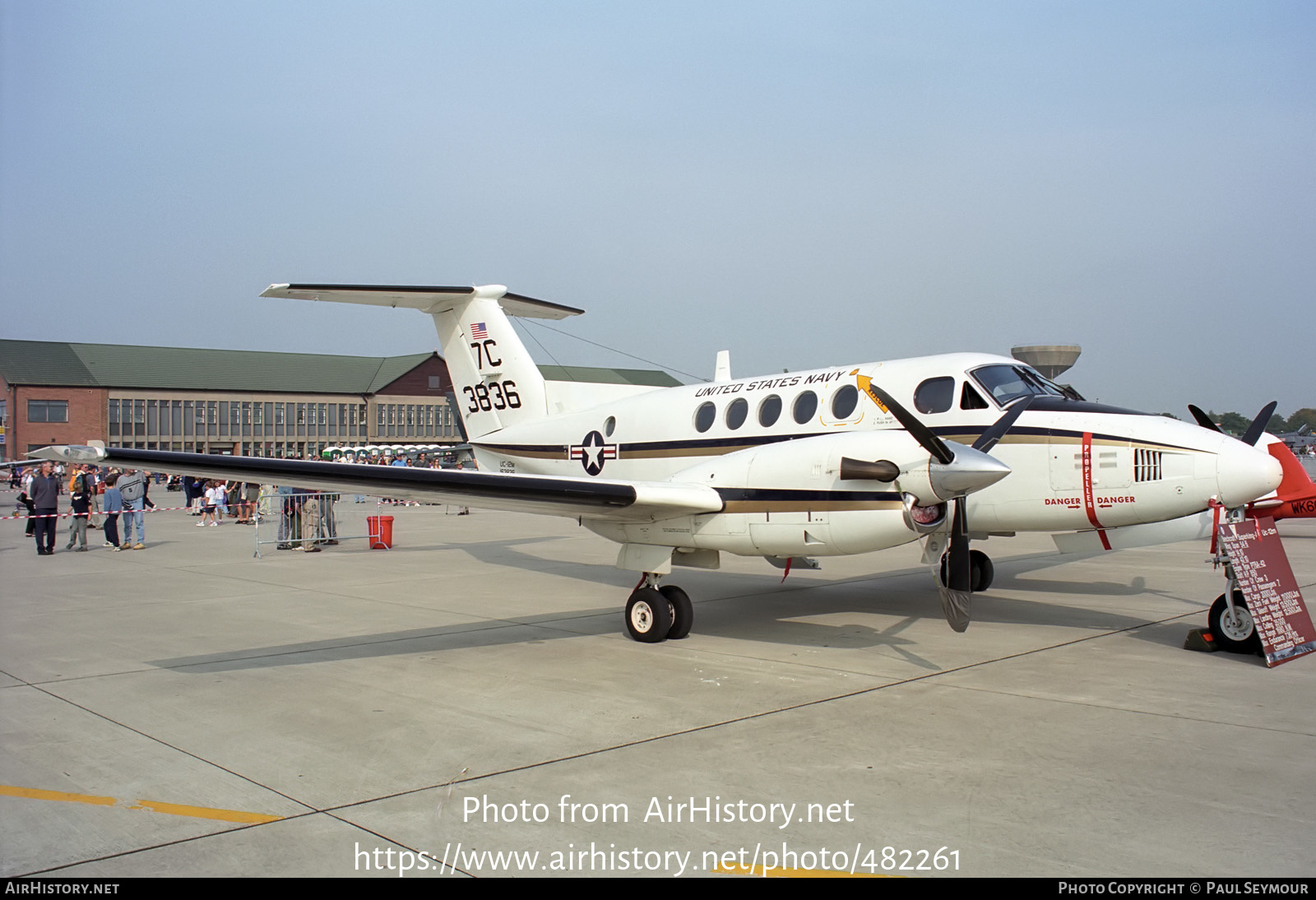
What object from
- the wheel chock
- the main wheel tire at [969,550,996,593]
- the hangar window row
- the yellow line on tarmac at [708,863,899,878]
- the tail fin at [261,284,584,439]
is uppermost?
the tail fin at [261,284,584,439]

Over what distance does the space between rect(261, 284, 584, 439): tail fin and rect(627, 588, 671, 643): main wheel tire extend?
5821 millimetres

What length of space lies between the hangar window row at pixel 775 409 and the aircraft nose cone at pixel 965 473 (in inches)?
94.2

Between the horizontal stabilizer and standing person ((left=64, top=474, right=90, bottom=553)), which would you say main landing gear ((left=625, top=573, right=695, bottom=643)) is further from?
standing person ((left=64, top=474, right=90, bottom=553))

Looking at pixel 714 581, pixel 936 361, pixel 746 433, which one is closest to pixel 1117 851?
pixel 936 361

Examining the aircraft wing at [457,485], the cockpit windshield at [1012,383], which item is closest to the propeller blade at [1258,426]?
the cockpit windshield at [1012,383]

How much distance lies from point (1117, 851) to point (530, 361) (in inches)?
474

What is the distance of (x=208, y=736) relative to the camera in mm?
6148

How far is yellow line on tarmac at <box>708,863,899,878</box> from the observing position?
4.00 meters

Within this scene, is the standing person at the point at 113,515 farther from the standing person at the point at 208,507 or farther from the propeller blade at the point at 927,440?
the propeller blade at the point at 927,440

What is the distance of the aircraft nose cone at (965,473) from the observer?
7.70 meters

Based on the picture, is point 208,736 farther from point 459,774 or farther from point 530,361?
point 530,361

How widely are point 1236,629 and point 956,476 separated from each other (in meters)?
3.29

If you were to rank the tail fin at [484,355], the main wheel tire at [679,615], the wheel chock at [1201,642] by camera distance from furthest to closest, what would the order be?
the tail fin at [484,355]
the main wheel tire at [679,615]
the wheel chock at [1201,642]

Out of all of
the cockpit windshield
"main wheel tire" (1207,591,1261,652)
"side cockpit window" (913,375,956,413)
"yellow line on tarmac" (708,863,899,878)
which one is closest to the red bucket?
"side cockpit window" (913,375,956,413)
